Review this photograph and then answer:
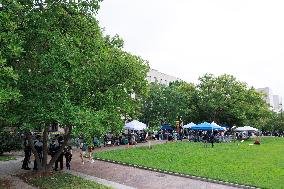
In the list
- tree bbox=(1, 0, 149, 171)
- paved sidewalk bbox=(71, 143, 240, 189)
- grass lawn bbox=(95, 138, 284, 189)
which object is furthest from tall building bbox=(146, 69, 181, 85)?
tree bbox=(1, 0, 149, 171)

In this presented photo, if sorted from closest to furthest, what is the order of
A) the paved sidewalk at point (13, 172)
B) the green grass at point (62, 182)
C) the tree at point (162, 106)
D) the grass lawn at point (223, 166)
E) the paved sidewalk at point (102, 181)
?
1. the green grass at point (62, 182)
2. the paved sidewalk at point (102, 181)
3. the paved sidewalk at point (13, 172)
4. the grass lawn at point (223, 166)
5. the tree at point (162, 106)

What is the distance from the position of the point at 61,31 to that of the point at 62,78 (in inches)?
108

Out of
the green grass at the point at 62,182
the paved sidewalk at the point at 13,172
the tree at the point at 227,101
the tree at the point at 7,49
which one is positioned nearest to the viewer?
the tree at the point at 7,49

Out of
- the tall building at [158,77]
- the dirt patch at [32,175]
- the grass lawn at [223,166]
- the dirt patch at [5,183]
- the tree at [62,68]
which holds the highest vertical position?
the tall building at [158,77]

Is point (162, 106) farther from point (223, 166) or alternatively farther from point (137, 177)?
point (137, 177)

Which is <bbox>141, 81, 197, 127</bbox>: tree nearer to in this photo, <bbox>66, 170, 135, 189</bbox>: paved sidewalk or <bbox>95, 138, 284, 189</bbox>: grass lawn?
<bbox>95, 138, 284, 189</bbox>: grass lawn

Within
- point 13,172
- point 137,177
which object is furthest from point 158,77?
point 137,177

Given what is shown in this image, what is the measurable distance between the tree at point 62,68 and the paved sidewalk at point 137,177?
2636mm

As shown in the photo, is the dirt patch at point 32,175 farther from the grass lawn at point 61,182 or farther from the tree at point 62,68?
the tree at point 62,68

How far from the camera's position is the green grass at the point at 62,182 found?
1714 centimetres

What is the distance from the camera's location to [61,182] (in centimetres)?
1808

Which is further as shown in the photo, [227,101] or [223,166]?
[227,101]

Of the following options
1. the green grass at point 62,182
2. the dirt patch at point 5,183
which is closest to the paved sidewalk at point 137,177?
the green grass at point 62,182

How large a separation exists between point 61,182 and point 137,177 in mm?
3895
